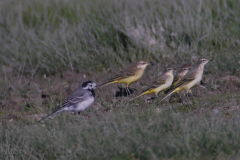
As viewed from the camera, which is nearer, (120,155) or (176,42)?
(120,155)

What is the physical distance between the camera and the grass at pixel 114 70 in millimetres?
4812

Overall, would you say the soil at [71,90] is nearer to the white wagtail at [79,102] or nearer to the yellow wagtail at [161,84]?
the white wagtail at [79,102]

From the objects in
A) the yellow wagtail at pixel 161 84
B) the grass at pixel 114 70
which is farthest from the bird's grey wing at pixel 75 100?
the yellow wagtail at pixel 161 84

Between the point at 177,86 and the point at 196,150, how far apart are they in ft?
10.5

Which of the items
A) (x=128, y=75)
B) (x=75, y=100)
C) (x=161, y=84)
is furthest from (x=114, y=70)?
(x=75, y=100)

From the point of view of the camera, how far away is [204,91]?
26.1 feet

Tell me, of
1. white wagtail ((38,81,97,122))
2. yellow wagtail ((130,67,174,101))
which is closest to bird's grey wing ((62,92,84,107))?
white wagtail ((38,81,97,122))

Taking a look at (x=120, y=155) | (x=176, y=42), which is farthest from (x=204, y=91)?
(x=120, y=155)

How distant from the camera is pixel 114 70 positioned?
380 inches

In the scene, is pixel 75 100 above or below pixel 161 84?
above

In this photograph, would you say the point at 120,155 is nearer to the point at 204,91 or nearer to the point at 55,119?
the point at 55,119

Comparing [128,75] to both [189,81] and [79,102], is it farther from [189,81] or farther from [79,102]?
[79,102]

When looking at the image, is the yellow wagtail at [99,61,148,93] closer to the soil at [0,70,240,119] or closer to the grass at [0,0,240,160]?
the soil at [0,70,240,119]

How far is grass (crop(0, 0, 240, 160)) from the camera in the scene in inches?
189
